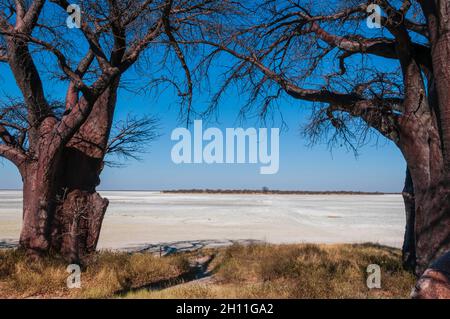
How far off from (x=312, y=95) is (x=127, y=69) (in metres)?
3.51

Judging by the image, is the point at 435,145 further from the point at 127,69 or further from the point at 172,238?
the point at 172,238

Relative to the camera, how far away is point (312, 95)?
725 cm

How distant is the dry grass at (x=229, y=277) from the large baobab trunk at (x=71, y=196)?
47 centimetres

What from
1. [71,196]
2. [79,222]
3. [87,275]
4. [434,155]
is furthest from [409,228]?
[71,196]

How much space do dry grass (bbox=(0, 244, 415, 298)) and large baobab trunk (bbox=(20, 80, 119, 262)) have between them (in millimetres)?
469

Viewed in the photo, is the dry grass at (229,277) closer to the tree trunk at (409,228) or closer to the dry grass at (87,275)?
the dry grass at (87,275)

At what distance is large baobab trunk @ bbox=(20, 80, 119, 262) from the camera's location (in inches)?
298

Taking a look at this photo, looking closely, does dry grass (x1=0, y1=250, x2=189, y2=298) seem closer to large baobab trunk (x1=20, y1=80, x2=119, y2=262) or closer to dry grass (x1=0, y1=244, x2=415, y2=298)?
dry grass (x1=0, y1=244, x2=415, y2=298)

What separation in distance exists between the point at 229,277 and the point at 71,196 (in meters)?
3.49

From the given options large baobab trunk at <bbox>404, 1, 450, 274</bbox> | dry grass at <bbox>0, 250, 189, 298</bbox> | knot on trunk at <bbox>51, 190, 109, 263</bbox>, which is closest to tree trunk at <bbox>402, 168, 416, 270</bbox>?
large baobab trunk at <bbox>404, 1, 450, 274</bbox>

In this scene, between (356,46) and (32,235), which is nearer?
(356,46)

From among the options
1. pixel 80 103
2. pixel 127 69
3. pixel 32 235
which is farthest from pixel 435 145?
pixel 32 235

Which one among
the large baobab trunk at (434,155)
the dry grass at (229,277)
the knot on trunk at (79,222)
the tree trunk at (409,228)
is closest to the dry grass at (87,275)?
the dry grass at (229,277)

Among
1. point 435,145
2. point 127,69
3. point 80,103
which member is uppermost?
point 127,69
